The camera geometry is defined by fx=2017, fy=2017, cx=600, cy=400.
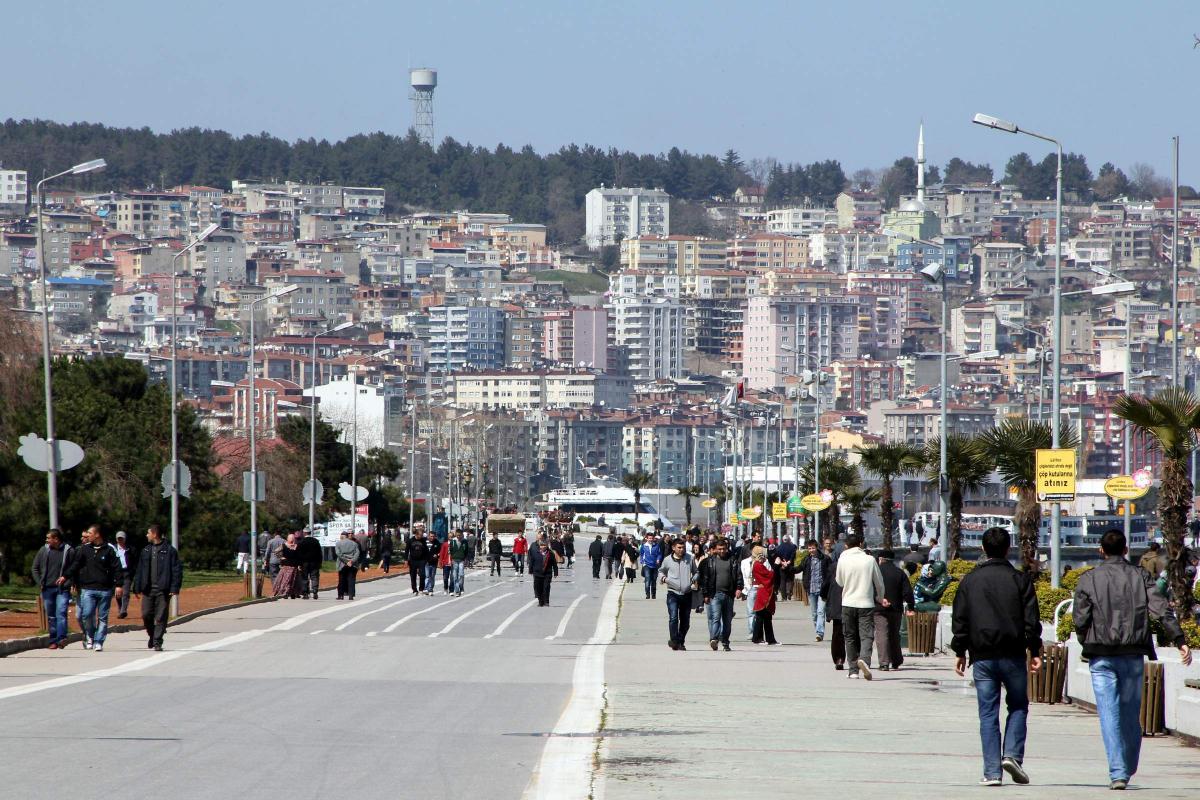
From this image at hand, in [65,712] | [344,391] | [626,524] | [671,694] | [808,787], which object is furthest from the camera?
[344,391]

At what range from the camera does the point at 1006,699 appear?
10688 mm

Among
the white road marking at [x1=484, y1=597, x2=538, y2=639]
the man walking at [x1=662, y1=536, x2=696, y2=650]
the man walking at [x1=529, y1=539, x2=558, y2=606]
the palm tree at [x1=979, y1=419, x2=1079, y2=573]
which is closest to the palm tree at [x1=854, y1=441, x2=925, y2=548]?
the palm tree at [x1=979, y1=419, x2=1079, y2=573]

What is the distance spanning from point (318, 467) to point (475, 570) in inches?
457

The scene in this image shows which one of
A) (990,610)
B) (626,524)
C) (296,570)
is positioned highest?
(990,610)

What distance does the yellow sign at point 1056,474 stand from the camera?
2320 cm

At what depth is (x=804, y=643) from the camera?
24797 millimetres

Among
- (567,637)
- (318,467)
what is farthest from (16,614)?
(318,467)

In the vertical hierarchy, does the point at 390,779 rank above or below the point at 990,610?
below

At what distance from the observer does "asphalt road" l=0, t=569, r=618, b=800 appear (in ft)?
33.5

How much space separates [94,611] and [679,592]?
20.8 feet

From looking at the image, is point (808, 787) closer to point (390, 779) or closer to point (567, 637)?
point (390, 779)

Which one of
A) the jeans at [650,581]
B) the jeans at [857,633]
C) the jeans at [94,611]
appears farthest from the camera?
the jeans at [650,581]

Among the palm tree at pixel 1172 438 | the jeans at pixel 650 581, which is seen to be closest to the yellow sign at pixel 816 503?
the jeans at pixel 650 581

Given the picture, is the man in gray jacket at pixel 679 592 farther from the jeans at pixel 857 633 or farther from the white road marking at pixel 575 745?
the jeans at pixel 857 633
